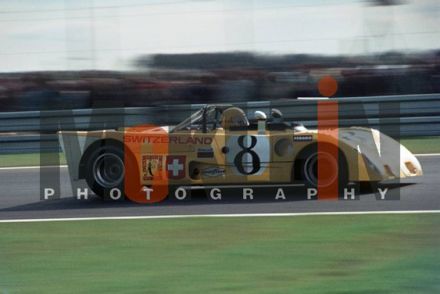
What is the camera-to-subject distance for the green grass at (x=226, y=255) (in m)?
5.87

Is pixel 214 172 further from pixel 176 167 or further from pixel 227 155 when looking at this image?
pixel 176 167

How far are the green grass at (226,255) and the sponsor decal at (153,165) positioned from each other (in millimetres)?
1498

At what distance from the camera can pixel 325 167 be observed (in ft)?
32.7

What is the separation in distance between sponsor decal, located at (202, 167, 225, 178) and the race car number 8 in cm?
15

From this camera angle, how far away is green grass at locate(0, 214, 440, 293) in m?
5.87

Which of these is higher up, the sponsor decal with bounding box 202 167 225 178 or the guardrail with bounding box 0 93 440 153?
the guardrail with bounding box 0 93 440 153

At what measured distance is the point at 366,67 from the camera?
730 inches

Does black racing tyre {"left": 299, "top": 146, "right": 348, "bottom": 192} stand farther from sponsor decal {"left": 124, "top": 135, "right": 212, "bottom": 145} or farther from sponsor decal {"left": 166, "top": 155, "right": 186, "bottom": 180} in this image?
sponsor decal {"left": 166, "top": 155, "right": 186, "bottom": 180}

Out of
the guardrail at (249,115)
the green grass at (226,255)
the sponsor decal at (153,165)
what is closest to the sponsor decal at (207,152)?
the sponsor decal at (153,165)

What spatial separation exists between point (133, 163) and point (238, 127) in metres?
1.28

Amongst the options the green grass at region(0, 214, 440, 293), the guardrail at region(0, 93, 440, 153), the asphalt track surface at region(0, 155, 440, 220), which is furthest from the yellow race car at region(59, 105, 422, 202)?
the guardrail at region(0, 93, 440, 153)

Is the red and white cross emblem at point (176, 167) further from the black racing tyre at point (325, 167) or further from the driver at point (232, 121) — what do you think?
the black racing tyre at point (325, 167)

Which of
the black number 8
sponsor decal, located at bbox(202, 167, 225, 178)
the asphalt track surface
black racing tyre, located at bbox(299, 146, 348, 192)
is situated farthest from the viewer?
sponsor decal, located at bbox(202, 167, 225, 178)

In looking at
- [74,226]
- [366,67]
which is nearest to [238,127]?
[74,226]
